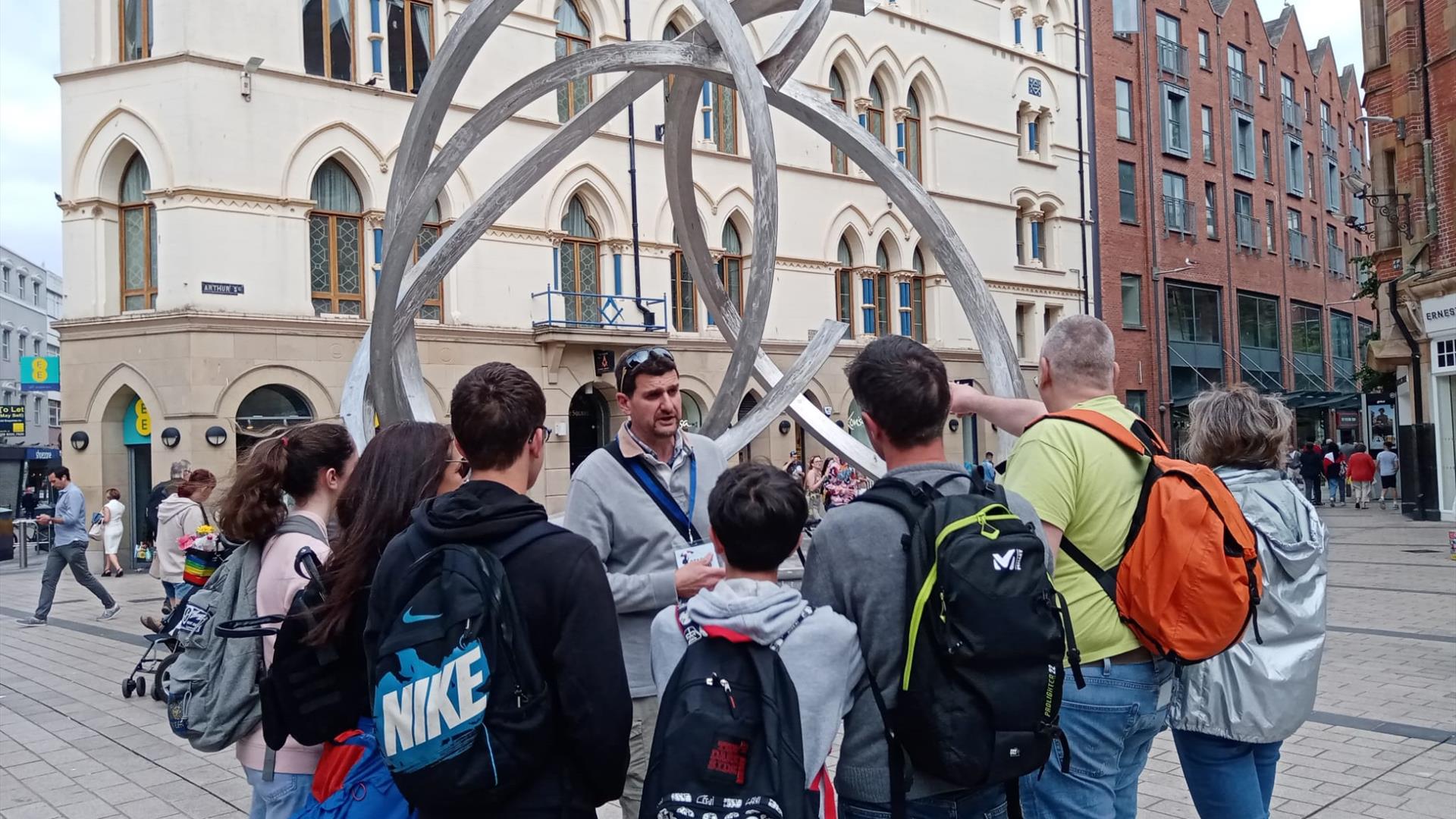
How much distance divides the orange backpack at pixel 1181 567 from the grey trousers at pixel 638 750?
153 centimetres

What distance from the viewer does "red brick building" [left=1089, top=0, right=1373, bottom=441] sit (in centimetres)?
3647

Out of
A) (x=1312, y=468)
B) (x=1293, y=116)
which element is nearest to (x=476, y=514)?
(x=1312, y=468)

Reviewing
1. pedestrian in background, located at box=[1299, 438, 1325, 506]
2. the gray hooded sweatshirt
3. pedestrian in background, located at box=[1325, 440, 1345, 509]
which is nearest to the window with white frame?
pedestrian in background, located at box=[1325, 440, 1345, 509]

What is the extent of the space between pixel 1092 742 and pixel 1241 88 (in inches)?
1749

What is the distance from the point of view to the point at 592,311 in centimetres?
2425

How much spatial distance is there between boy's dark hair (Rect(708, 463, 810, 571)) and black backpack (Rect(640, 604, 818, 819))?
0.22 meters

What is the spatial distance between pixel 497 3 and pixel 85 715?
6099 mm

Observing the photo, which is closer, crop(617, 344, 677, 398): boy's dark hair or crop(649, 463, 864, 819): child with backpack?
crop(649, 463, 864, 819): child with backpack

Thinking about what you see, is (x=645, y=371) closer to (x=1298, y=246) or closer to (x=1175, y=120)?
(x=1175, y=120)

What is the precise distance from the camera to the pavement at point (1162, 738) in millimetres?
5762

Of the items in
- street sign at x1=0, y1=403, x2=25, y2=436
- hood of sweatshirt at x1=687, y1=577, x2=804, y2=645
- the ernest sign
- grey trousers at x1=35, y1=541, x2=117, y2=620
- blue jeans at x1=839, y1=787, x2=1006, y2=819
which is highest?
the ernest sign

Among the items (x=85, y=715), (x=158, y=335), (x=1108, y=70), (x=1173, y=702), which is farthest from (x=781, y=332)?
(x=1173, y=702)

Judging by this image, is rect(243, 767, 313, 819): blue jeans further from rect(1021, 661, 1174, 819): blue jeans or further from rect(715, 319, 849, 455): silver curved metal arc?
rect(715, 319, 849, 455): silver curved metal arc

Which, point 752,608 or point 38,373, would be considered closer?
point 752,608
